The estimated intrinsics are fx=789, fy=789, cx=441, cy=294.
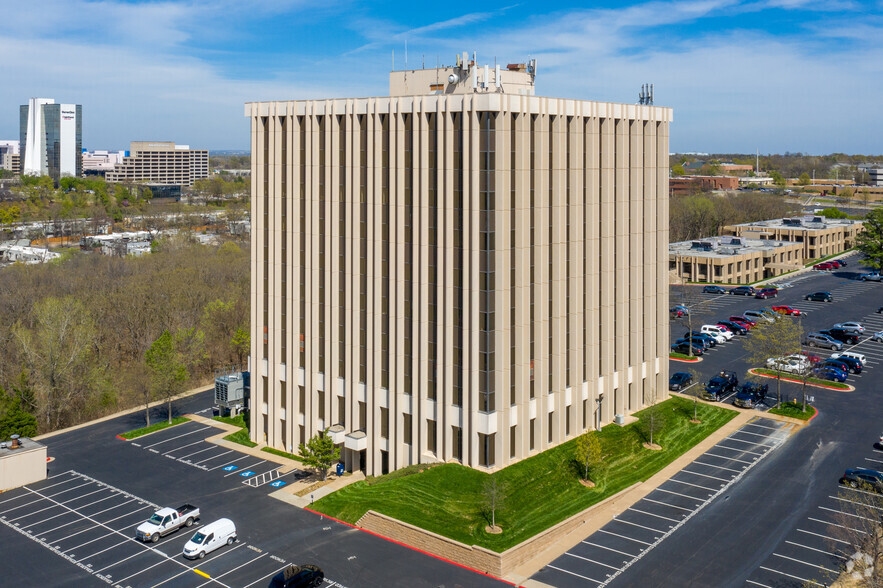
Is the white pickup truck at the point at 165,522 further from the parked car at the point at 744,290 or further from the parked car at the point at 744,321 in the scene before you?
the parked car at the point at 744,290

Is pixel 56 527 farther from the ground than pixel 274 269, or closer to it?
closer to it

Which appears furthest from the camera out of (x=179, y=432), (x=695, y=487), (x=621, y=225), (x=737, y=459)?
(x=179, y=432)

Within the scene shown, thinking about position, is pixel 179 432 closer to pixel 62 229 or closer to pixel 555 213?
pixel 555 213

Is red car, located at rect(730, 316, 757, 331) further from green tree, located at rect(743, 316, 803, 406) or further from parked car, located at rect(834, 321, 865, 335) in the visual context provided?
green tree, located at rect(743, 316, 803, 406)

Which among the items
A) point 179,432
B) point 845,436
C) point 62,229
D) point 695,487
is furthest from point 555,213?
point 62,229

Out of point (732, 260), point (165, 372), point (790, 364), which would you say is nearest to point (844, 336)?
point (790, 364)

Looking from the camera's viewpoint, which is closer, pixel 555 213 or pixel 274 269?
pixel 555 213

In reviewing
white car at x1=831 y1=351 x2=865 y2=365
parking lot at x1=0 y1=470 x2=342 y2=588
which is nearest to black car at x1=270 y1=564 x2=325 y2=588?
parking lot at x1=0 y1=470 x2=342 y2=588

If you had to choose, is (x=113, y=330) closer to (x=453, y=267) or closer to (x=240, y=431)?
(x=240, y=431)

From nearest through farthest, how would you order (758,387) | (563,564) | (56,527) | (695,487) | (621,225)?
(563,564) < (56,527) < (695,487) < (621,225) < (758,387)

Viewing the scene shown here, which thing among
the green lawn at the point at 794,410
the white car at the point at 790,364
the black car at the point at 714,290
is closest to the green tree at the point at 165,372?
the green lawn at the point at 794,410
